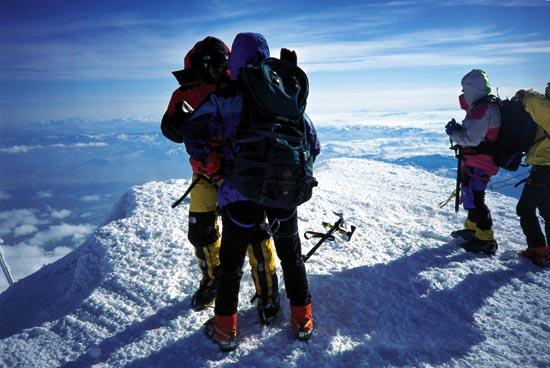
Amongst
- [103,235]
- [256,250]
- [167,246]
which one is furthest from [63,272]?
[256,250]

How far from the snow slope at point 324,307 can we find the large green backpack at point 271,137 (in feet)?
5.52

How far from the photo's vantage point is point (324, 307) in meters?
3.97

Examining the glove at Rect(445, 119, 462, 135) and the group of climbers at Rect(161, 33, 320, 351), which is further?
the glove at Rect(445, 119, 462, 135)

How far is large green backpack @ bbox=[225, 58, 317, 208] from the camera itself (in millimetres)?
2602

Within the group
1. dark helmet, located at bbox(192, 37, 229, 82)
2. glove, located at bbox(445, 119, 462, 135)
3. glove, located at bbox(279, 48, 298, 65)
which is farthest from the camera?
glove, located at bbox(445, 119, 462, 135)

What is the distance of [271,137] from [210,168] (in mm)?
891

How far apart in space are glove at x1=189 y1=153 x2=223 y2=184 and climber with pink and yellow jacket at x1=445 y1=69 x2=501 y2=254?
390 centimetres

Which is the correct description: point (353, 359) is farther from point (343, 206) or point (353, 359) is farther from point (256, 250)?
point (343, 206)

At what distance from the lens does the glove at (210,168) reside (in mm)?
3105

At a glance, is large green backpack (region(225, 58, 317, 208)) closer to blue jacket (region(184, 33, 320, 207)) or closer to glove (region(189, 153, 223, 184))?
blue jacket (region(184, 33, 320, 207))

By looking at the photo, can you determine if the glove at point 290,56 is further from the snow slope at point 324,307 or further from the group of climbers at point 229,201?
the snow slope at point 324,307

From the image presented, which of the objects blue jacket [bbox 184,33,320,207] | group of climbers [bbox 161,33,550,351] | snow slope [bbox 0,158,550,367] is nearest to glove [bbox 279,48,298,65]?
group of climbers [bbox 161,33,550,351]

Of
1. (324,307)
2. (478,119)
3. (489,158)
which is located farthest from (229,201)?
(489,158)

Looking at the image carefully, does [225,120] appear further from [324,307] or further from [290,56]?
[324,307]
